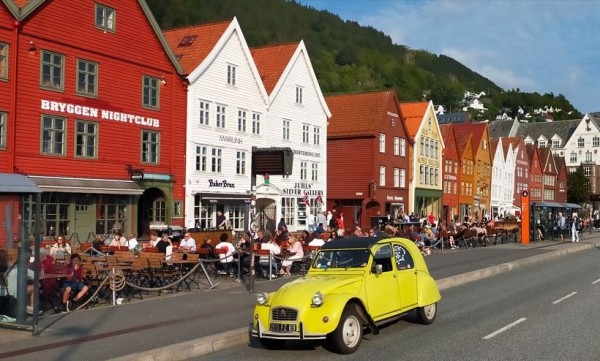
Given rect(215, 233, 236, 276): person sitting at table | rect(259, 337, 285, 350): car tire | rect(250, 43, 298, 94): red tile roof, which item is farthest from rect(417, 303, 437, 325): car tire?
rect(250, 43, 298, 94): red tile roof

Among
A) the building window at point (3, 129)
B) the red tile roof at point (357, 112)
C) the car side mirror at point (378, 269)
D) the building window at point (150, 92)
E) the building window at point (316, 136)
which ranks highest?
A: the red tile roof at point (357, 112)

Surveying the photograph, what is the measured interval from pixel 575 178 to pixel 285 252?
303ft

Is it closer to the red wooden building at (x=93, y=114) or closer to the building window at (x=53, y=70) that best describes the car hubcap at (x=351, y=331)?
the red wooden building at (x=93, y=114)

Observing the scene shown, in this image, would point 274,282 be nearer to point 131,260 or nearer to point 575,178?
point 131,260

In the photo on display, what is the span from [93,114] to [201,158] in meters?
7.19

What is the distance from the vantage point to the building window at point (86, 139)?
1173 inches

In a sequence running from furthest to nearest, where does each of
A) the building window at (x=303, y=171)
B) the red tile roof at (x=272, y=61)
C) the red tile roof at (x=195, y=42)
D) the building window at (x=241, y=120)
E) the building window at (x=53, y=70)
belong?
1. the building window at (x=303, y=171)
2. the red tile roof at (x=272, y=61)
3. the building window at (x=241, y=120)
4. the red tile roof at (x=195, y=42)
5. the building window at (x=53, y=70)

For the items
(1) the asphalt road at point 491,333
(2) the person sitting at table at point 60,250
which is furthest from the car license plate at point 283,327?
(2) the person sitting at table at point 60,250

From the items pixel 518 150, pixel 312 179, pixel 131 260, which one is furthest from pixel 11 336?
pixel 518 150

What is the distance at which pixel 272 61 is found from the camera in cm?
4447

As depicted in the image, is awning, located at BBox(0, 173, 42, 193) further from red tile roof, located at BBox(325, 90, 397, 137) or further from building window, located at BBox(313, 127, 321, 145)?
red tile roof, located at BBox(325, 90, 397, 137)

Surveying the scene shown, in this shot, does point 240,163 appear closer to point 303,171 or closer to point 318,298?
point 303,171

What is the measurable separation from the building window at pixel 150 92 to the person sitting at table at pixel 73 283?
65.8ft

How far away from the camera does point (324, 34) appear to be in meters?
148
